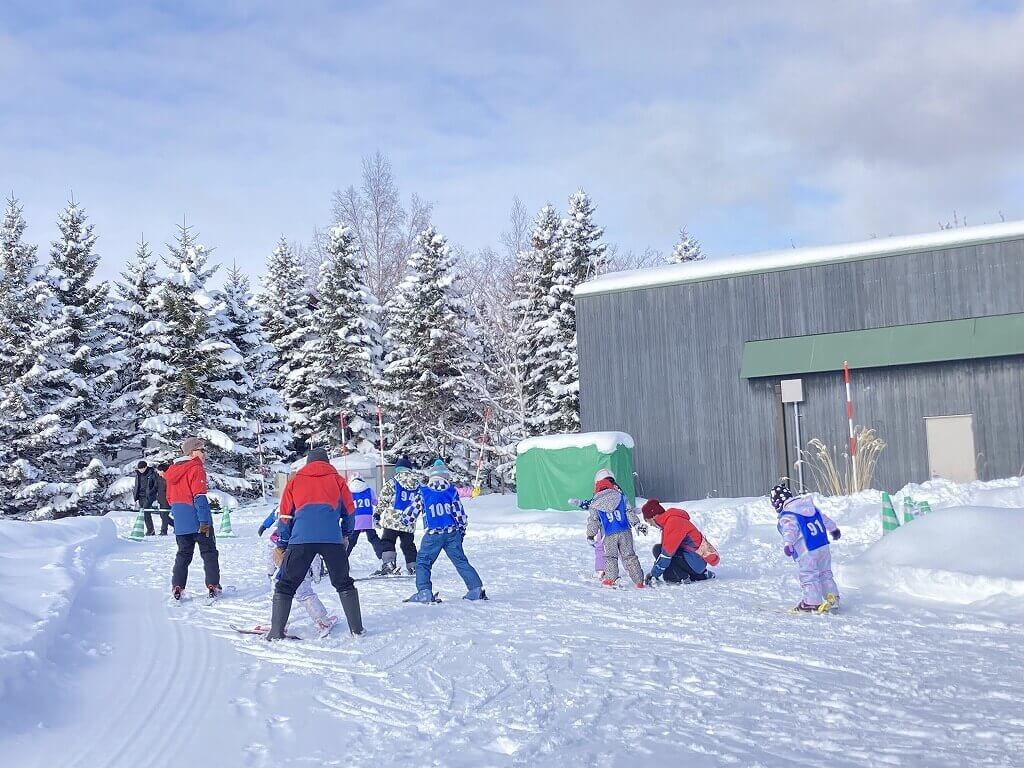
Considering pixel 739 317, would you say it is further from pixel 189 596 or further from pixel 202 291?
pixel 202 291

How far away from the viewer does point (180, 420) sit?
33625mm

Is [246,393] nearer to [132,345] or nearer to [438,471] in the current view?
[132,345]

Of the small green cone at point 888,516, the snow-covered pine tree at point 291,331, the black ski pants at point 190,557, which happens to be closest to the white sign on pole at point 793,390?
the small green cone at point 888,516

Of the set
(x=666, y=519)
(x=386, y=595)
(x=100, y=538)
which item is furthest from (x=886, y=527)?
(x=100, y=538)

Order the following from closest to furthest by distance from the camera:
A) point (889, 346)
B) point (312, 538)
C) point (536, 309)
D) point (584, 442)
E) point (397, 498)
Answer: point (312, 538), point (397, 498), point (584, 442), point (889, 346), point (536, 309)

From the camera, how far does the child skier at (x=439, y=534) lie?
10336mm

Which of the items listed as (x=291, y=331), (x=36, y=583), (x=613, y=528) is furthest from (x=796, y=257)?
(x=291, y=331)

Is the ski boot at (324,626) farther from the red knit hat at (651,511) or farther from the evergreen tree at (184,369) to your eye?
the evergreen tree at (184,369)

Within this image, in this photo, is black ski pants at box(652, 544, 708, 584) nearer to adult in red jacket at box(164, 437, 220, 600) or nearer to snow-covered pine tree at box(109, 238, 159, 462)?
adult in red jacket at box(164, 437, 220, 600)

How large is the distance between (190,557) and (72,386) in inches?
1016

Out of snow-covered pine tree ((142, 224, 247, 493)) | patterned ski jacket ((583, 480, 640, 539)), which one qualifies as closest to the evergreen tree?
snow-covered pine tree ((142, 224, 247, 493))

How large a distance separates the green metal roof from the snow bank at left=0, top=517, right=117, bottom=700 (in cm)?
1606

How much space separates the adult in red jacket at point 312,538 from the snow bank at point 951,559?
5.59 meters

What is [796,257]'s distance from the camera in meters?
25.2
